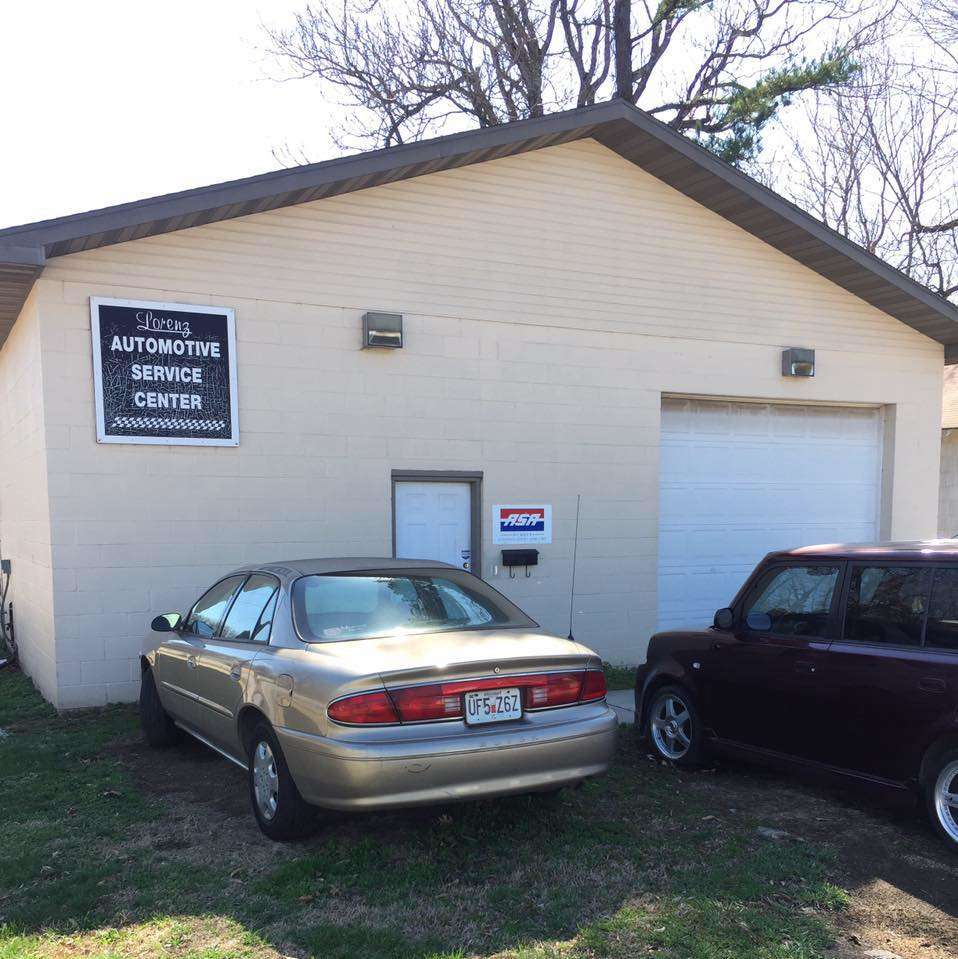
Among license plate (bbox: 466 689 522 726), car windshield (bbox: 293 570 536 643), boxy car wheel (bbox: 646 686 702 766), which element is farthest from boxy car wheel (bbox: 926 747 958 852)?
car windshield (bbox: 293 570 536 643)

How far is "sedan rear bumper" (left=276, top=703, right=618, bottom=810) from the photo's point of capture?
4.16 m

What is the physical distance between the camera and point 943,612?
4738 mm

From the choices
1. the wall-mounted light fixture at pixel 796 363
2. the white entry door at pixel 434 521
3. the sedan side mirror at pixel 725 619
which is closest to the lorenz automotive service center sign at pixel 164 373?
the white entry door at pixel 434 521

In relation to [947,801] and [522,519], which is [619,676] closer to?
[522,519]

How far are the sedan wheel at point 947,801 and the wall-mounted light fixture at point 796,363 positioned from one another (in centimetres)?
730

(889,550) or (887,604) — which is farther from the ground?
(889,550)

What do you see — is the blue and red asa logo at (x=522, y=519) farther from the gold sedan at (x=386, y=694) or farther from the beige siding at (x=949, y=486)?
the beige siding at (x=949, y=486)

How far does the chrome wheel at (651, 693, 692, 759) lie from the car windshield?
158 cm

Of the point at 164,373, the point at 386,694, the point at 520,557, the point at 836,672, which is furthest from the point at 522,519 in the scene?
the point at 386,694

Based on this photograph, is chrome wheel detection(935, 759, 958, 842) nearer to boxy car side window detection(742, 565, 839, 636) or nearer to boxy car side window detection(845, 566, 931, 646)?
boxy car side window detection(845, 566, 931, 646)

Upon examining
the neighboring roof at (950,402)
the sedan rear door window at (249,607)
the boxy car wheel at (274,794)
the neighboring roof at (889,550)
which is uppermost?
the neighboring roof at (950,402)

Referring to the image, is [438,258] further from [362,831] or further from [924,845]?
[924,845]

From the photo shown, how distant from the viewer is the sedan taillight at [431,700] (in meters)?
4.25

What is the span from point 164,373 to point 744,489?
6912 millimetres
